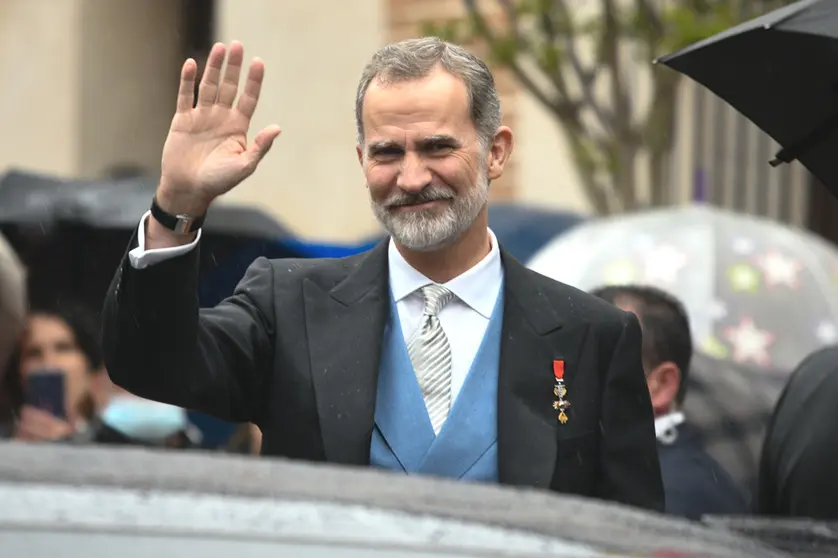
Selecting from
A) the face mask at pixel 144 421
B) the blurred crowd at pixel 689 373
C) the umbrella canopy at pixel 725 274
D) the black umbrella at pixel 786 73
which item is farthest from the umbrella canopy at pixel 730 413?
the face mask at pixel 144 421

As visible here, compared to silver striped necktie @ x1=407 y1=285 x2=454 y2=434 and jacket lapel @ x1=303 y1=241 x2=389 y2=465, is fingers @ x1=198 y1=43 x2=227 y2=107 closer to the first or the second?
jacket lapel @ x1=303 y1=241 x2=389 y2=465

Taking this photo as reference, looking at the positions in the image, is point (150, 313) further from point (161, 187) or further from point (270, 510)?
point (270, 510)

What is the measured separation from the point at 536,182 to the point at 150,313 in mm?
12456

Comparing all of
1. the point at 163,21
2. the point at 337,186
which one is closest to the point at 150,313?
the point at 337,186

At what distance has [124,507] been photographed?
2479 mm

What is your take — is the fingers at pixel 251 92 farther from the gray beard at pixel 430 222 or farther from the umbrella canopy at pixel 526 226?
the umbrella canopy at pixel 526 226

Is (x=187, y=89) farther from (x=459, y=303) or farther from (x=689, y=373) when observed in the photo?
(x=689, y=373)

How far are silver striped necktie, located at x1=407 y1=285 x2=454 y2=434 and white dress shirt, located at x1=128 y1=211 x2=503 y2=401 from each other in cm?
1

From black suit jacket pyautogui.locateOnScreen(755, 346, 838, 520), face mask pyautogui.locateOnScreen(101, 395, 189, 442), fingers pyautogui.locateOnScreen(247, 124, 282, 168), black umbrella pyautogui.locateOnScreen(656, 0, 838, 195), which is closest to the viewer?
fingers pyautogui.locateOnScreen(247, 124, 282, 168)

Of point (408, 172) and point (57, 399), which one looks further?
point (57, 399)

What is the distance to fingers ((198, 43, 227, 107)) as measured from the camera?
3.79m

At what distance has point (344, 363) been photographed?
387 centimetres

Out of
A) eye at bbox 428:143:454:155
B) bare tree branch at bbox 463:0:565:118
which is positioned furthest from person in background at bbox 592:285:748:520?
bare tree branch at bbox 463:0:565:118

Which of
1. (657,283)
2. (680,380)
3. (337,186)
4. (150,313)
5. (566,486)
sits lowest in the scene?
(337,186)
